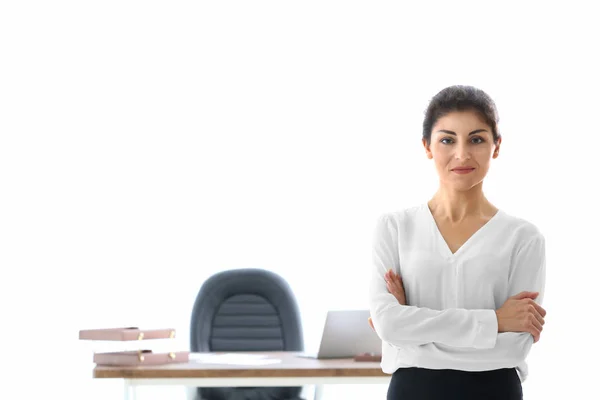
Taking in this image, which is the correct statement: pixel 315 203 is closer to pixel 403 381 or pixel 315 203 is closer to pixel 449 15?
pixel 449 15

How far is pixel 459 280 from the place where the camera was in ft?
5.59

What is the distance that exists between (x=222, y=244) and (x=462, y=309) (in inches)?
130

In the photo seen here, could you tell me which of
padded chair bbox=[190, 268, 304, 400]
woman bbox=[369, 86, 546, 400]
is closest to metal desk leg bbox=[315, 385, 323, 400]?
padded chair bbox=[190, 268, 304, 400]

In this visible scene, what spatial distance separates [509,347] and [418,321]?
0.61ft

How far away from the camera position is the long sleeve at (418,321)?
1677 mm

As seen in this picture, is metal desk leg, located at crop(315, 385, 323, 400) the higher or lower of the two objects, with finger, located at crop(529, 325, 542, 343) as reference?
lower

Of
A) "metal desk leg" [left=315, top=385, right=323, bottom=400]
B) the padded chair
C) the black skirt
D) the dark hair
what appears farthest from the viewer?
the padded chair

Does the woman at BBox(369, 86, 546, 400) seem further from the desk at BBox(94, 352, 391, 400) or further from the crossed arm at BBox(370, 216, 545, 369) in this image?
the desk at BBox(94, 352, 391, 400)

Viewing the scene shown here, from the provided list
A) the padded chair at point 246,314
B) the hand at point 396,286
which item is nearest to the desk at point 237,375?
the hand at point 396,286

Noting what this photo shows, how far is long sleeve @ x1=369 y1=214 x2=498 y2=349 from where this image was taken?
1677 mm

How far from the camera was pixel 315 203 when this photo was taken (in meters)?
4.84

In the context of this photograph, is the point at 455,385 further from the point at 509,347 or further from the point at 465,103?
the point at 465,103

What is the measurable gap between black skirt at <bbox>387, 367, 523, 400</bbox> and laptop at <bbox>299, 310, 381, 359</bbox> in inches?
49.4

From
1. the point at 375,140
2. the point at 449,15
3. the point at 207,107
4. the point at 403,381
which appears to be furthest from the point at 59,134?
the point at 403,381
